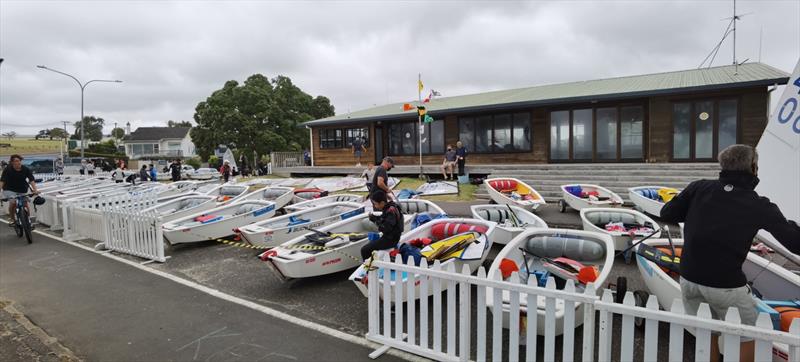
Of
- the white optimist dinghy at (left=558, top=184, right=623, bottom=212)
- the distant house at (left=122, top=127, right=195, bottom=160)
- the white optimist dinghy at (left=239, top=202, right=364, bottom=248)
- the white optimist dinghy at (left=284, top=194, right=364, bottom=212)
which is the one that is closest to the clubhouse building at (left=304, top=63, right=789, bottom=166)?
the white optimist dinghy at (left=558, top=184, right=623, bottom=212)

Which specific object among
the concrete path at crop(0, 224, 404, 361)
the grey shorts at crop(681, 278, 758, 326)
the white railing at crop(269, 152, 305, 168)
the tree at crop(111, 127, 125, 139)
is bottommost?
the concrete path at crop(0, 224, 404, 361)

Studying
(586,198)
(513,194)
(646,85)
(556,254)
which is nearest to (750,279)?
(556,254)

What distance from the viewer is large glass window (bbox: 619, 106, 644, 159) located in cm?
1634

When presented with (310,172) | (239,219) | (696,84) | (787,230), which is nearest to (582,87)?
(696,84)

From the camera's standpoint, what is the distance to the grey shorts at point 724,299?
9.35 ft

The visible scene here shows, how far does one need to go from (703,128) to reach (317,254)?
15811 millimetres

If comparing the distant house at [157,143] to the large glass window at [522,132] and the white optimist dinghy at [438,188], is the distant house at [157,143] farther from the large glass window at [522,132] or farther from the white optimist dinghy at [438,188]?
the large glass window at [522,132]

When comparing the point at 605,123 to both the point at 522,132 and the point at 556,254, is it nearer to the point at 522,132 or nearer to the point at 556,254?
the point at 522,132

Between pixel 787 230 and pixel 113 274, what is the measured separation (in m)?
8.64

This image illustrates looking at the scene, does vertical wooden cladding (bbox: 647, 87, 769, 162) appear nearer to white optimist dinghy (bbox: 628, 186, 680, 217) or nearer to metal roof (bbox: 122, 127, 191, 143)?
white optimist dinghy (bbox: 628, 186, 680, 217)

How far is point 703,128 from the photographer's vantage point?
15156 millimetres

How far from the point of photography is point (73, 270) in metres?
7.30

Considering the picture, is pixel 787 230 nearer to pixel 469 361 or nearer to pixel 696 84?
pixel 469 361

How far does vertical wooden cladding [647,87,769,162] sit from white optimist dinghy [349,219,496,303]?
1266 centimetres
